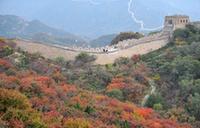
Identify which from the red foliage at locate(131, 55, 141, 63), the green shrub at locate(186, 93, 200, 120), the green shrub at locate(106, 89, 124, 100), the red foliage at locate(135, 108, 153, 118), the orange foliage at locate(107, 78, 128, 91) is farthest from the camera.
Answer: the red foliage at locate(131, 55, 141, 63)

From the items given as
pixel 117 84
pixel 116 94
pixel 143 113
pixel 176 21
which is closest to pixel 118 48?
pixel 176 21

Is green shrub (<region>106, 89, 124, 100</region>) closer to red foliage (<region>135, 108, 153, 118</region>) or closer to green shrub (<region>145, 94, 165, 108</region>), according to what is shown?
green shrub (<region>145, 94, 165, 108</region>)

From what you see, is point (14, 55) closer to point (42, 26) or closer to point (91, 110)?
point (91, 110)

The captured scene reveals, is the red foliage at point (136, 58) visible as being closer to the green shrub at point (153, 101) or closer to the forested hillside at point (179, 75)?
the forested hillside at point (179, 75)

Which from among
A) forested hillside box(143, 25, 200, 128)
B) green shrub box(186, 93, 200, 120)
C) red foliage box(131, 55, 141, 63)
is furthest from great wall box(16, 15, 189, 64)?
green shrub box(186, 93, 200, 120)

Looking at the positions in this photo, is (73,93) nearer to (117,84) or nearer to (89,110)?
(89,110)

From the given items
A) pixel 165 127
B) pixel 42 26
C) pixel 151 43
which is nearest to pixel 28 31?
pixel 42 26

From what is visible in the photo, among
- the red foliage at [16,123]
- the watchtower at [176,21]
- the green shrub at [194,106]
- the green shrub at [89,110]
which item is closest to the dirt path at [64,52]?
the watchtower at [176,21]

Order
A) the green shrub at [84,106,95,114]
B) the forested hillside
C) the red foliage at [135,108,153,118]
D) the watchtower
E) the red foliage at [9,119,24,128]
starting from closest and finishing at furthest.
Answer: the red foliage at [9,119,24,128] < the green shrub at [84,106,95,114] < the red foliage at [135,108,153,118] < the forested hillside < the watchtower
